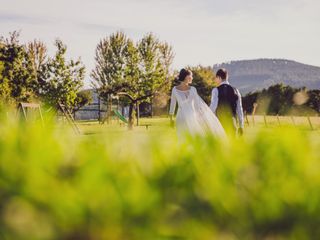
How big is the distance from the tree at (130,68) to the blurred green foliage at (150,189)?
2645 inches

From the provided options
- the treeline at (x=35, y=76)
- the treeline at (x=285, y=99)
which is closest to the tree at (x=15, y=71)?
the treeline at (x=35, y=76)

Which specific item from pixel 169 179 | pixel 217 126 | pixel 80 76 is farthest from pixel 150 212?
pixel 80 76

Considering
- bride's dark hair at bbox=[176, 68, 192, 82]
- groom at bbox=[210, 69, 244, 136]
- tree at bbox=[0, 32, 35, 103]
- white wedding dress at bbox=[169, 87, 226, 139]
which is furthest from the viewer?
tree at bbox=[0, 32, 35, 103]

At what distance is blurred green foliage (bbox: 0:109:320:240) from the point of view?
1.44 meters

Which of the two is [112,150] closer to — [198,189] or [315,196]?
[198,189]

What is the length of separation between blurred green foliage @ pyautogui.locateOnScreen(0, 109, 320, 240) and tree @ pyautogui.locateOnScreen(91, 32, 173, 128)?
67184 millimetres

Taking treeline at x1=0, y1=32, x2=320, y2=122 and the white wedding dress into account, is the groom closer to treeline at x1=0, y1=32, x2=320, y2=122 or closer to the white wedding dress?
the white wedding dress

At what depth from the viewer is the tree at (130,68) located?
7262 cm

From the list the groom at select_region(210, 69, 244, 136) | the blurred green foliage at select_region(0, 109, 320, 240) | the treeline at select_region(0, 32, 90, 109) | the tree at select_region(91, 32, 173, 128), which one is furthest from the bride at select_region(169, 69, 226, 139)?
the tree at select_region(91, 32, 173, 128)

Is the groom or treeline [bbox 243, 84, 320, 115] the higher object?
the groom

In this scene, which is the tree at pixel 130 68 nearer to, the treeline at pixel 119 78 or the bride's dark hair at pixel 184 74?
the treeline at pixel 119 78

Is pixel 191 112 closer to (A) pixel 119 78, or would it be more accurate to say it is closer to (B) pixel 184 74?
(B) pixel 184 74

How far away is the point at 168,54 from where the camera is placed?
86750mm

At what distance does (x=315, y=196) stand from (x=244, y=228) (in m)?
0.25
